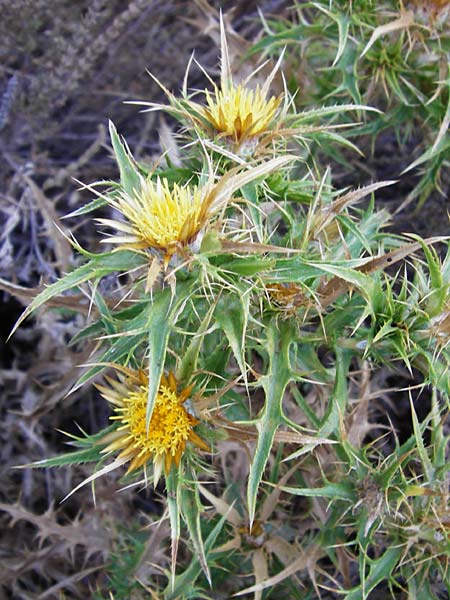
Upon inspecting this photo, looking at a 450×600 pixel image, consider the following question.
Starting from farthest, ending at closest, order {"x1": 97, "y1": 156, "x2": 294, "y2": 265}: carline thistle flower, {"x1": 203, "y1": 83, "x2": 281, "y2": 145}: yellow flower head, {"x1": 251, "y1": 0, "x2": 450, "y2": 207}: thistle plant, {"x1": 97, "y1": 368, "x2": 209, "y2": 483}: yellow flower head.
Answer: {"x1": 251, "y1": 0, "x2": 450, "y2": 207}: thistle plant
{"x1": 203, "y1": 83, "x2": 281, "y2": 145}: yellow flower head
{"x1": 97, "y1": 368, "x2": 209, "y2": 483}: yellow flower head
{"x1": 97, "y1": 156, "x2": 294, "y2": 265}: carline thistle flower

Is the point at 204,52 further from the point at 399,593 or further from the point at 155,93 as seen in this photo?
the point at 399,593

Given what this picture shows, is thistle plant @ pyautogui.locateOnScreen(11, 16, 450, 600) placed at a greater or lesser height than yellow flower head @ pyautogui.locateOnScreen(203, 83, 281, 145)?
lesser

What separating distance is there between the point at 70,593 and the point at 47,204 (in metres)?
1.39

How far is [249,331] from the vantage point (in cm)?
146

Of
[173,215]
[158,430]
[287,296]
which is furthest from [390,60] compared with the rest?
[158,430]

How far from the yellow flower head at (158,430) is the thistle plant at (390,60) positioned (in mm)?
1041

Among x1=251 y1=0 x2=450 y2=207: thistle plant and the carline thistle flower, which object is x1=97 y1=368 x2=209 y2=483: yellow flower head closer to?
the carline thistle flower

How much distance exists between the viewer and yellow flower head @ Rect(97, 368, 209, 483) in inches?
53.5

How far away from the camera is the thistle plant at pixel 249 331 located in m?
1.25

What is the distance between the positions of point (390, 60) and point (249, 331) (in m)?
1.17

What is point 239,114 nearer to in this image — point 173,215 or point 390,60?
Answer: point 173,215

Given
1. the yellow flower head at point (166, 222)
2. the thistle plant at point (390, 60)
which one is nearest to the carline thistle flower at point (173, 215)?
the yellow flower head at point (166, 222)

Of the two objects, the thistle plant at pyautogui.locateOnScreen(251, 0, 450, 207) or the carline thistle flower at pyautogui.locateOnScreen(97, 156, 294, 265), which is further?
the thistle plant at pyautogui.locateOnScreen(251, 0, 450, 207)

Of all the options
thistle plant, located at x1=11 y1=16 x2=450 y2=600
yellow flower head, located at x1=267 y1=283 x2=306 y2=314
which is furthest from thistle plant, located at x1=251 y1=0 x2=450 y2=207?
yellow flower head, located at x1=267 y1=283 x2=306 y2=314
